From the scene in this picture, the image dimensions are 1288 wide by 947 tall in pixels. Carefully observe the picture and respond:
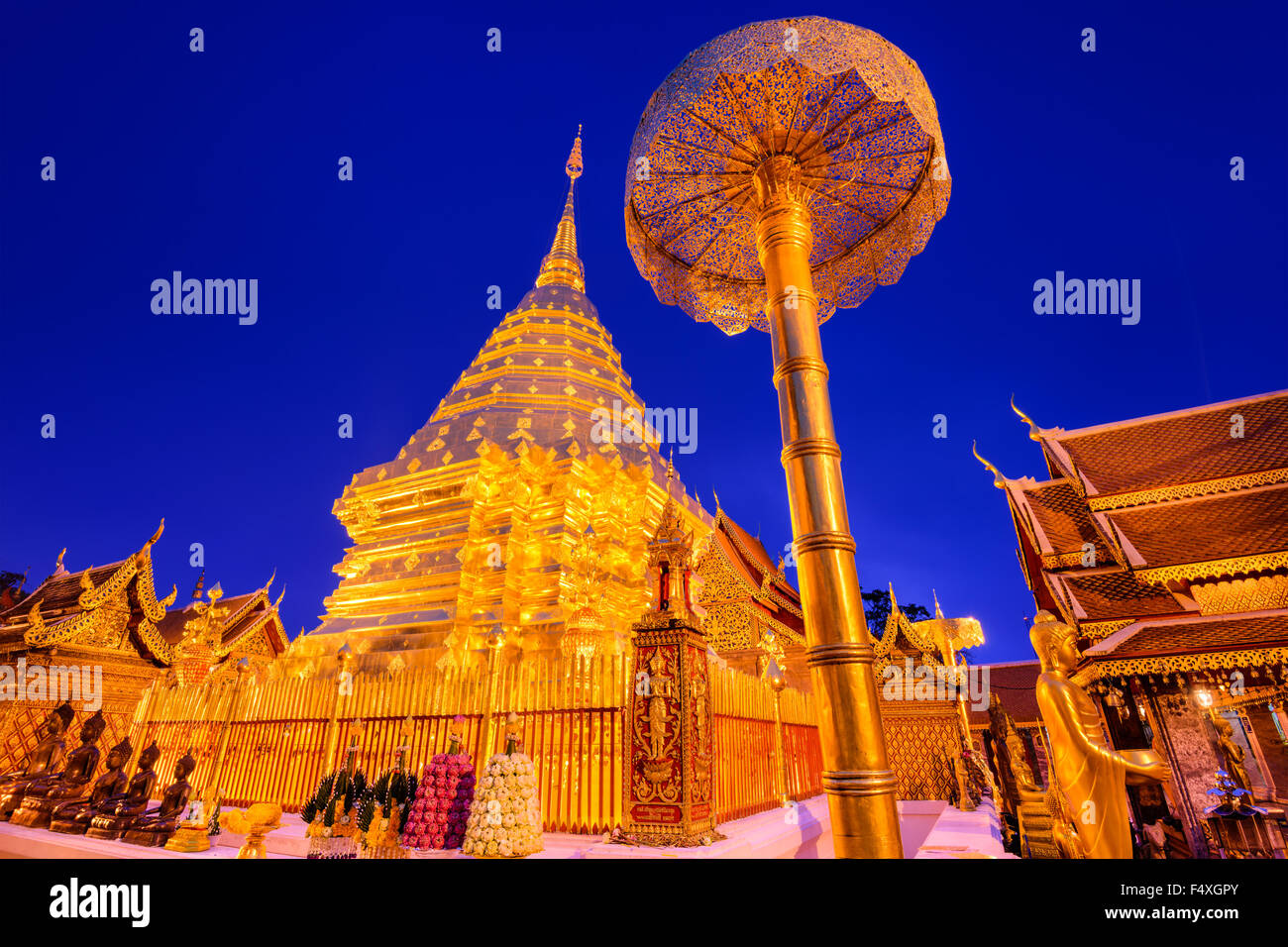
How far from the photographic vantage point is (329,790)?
5.81 metres

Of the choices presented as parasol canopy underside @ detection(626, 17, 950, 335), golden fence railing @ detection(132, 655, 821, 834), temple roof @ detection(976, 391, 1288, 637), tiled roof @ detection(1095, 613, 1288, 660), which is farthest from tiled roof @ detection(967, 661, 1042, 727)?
parasol canopy underside @ detection(626, 17, 950, 335)

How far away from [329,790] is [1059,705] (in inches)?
243

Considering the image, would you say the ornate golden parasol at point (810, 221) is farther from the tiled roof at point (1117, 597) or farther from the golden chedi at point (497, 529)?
the tiled roof at point (1117, 597)

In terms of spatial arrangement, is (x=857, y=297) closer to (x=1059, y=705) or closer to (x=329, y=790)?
(x=1059, y=705)

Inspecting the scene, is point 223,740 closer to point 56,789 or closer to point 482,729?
point 56,789

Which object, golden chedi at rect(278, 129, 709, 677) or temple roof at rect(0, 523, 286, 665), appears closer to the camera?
temple roof at rect(0, 523, 286, 665)

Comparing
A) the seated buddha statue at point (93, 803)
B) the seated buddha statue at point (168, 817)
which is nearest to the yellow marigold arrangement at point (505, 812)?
the seated buddha statue at point (168, 817)

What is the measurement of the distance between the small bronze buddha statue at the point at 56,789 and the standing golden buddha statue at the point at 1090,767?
10214mm

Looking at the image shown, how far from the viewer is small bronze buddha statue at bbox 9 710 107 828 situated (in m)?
7.19

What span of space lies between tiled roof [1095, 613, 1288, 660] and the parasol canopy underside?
6478mm

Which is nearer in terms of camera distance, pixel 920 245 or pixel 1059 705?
pixel 1059 705

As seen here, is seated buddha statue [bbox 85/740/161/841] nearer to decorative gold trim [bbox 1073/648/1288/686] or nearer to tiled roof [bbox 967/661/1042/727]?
decorative gold trim [bbox 1073/648/1288/686]
